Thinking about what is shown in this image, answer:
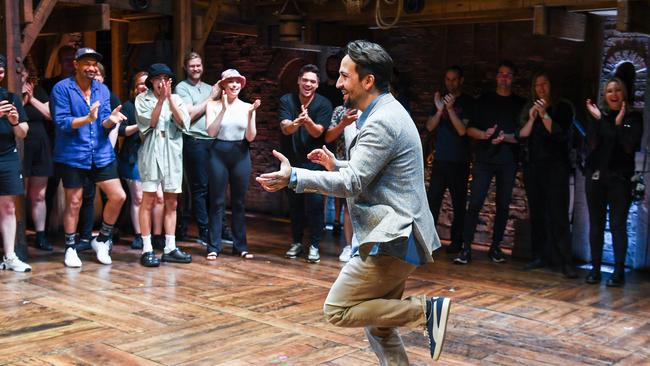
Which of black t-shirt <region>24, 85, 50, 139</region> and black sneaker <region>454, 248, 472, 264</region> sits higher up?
black t-shirt <region>24, 85, 50, 139</region>

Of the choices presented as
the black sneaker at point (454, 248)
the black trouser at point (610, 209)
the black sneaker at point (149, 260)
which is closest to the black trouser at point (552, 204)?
the black trouser at point (610, 209)

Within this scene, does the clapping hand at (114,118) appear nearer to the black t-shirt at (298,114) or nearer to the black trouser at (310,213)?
the black t-shirt at (298,114)

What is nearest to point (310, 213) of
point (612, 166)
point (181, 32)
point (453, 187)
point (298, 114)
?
point (298, 114)

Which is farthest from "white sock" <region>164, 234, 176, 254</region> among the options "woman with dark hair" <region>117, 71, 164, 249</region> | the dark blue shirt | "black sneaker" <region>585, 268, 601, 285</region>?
"black sneaker" <region>585, 268, 601, 285</region>

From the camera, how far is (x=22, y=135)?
5648 mm

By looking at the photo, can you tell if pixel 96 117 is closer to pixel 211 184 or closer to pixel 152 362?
pixel 211 184

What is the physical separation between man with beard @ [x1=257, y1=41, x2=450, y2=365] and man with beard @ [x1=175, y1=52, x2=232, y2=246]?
3.22 metres

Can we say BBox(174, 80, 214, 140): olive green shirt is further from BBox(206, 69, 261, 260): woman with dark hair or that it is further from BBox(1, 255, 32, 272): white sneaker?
BBox(1, 255, 32, 272): white sneaker

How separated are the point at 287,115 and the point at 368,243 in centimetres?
326

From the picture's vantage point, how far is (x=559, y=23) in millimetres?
5953

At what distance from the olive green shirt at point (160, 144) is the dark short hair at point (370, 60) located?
10.2ft

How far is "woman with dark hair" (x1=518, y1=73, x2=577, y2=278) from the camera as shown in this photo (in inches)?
233

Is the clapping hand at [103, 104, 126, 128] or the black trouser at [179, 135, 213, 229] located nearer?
the clapping hand at [103, 104, 126, 128]

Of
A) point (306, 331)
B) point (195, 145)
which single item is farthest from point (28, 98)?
point (306, 331)
